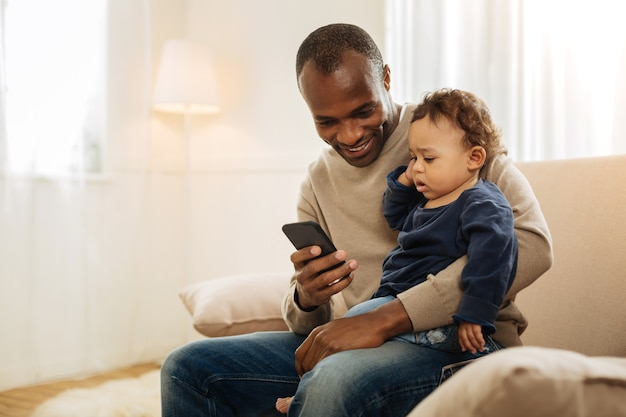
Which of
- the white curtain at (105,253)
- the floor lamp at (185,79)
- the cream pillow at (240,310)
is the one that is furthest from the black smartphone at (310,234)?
the floor lamp at (185,79)

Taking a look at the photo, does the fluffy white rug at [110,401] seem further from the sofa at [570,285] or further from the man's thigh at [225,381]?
the man's thigh at [225,381]

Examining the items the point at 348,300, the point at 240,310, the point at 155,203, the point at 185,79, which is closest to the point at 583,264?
the point at 348,300

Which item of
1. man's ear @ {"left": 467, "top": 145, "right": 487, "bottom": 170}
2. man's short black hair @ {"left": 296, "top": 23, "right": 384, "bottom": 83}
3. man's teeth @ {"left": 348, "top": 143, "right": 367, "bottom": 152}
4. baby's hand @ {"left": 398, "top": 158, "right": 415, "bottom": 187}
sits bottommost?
baby's hand @ {"left": 398, "top": 158, "right": 415, "bottom": 187}

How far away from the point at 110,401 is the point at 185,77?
1.61 metres

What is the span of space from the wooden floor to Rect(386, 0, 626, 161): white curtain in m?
1.77

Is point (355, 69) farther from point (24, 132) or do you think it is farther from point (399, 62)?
point (24, 132)

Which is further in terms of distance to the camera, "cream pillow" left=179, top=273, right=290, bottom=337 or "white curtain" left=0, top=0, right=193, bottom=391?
"white curtain" left=0, top=0, right=193, bottom=391

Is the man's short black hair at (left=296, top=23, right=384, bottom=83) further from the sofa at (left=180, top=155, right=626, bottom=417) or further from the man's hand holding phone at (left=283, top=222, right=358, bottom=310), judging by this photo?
the sofa at (left=180, top=155, right=626, bottom=417)

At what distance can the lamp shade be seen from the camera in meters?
3.43

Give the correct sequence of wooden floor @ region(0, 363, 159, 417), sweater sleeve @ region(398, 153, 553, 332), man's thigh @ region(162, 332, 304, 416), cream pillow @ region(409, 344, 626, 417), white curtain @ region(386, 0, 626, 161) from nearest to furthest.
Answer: cream pillow @ region(409, 344, 626, 417)
sweater sleeve @ region(398, 153, 553, 332)
man's thigh @ region(162, 332, 304, 416)
white curtain @ region(386, 0, 626, 161)
wooden floor @ region(0, 363, 159, 417)

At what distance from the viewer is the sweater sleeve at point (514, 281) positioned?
1.19 m

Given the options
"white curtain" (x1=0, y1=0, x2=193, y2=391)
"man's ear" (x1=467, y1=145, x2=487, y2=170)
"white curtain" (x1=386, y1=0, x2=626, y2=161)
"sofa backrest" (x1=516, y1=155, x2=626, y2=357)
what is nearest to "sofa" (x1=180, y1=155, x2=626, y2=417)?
"sofa backrest" (x1=516, y1=155, x2=626, y2=357)

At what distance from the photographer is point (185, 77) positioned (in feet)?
11.3

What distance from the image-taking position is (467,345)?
116 cm
